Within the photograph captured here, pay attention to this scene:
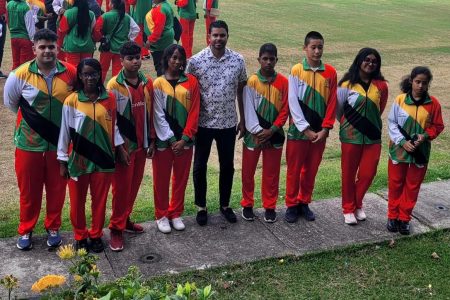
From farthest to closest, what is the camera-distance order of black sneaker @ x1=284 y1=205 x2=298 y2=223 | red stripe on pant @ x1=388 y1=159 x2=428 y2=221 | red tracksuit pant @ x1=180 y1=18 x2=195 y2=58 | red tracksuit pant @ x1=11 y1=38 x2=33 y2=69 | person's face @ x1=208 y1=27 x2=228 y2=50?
red tracksuit pant @ x1=180 y1=18 x2=195 y2=58 < red tracksuit pant @ x1=11 y1=38 x2=33 y2=69 < black sneaker @ x1=284 y1=205 x2=298 y2=223 < red stripe on pant @ x1=388 y1=159 x2=428 y2=221 < person's face @ x1=208 y1=27 x2=228 y2=50

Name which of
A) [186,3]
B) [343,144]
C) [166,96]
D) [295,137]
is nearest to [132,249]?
[166,96]

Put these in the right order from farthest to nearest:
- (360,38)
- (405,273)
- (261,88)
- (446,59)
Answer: (360,38) < (446,59) < (261,88) < (405,273)

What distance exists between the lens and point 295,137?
5.32 meters

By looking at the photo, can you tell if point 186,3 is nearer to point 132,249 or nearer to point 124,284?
point 132,249

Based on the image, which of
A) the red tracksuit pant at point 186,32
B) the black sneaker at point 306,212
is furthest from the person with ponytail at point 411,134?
the red tracksuit pant at point 186,32

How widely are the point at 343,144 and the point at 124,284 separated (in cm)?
326

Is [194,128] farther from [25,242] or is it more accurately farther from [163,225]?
[25,242]

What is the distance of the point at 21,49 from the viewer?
965 cm

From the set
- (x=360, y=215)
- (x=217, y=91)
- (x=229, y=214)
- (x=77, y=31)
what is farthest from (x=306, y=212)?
(x=77, y=31)

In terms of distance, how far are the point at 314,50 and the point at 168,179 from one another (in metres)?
1.64

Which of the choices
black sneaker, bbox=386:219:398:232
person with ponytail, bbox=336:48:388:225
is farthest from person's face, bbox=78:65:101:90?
black sneaker, bbox=386:219:398:232

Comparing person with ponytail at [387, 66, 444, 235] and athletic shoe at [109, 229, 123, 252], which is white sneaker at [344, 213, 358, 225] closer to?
person with ponytail at [387, 66, 444, 235]

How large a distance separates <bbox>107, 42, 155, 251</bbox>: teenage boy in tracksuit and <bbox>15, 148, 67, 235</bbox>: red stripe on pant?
1.45 feet

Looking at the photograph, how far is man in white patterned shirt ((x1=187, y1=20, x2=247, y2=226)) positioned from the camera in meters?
5.09
